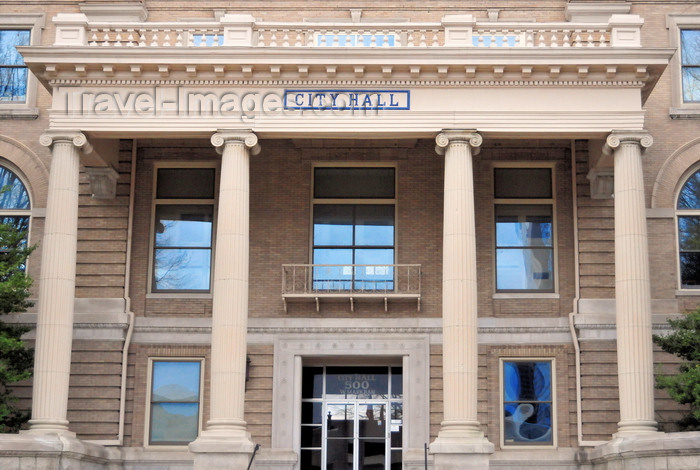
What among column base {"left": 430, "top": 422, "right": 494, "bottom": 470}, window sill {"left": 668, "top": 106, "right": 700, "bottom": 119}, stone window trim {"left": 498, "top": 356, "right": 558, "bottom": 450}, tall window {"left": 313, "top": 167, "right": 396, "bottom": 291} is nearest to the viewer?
column base {"left": 430, "top": 422, "right": 494, "bottom": 470}

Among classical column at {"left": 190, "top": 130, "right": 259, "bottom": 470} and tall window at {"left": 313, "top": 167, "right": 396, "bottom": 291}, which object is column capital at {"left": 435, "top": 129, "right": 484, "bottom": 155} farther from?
classical column at {"left": 190, "top": 130, "right": 259, "bottom": 470}

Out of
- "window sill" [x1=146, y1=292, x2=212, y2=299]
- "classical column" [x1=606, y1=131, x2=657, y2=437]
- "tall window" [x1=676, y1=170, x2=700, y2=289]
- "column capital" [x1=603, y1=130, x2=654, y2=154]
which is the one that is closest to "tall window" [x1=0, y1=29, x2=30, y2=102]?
A: "window sill" [x1=146, y1=292, x2=212, y2=299]

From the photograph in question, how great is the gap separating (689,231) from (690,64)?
451 centimetres

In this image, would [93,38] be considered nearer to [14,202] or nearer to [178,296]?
[14,202]

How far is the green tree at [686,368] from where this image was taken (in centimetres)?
2386

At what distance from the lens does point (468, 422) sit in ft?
75.6

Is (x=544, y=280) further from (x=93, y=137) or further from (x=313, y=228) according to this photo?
(x=93, y=137)

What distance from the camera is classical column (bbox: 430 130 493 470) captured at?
22703 mm

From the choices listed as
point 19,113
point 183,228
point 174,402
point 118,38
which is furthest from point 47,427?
point 19,113

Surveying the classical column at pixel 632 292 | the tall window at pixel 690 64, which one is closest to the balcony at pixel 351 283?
the classical column at pixel 632 292

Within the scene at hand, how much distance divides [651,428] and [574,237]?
5868mm

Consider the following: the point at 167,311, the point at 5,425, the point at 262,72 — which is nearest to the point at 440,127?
the point at 262,72

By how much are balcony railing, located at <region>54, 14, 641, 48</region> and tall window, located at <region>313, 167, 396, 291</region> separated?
3773mm

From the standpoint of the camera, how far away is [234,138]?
81.4 feet
